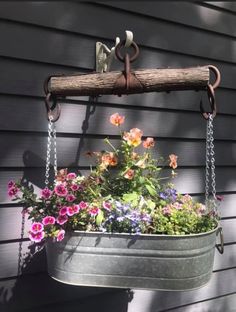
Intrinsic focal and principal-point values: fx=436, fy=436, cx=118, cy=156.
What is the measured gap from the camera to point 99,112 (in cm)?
216

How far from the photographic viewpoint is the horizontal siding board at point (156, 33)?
210 centimetres

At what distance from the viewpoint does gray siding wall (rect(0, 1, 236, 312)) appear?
6.31ft

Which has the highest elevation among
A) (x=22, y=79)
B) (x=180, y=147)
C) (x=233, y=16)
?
(x=233, y=16)

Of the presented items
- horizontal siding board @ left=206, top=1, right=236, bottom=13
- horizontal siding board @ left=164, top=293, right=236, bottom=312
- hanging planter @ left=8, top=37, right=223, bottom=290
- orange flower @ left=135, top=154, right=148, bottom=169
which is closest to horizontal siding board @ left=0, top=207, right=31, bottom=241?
hanging planter @ left=8, top=37, right=223, bottom=290

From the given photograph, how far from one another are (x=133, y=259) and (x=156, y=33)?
1.29 m

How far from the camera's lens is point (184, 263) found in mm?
1571

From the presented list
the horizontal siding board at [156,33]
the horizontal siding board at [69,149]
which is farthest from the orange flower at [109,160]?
the horizontal siding board at [156,33]

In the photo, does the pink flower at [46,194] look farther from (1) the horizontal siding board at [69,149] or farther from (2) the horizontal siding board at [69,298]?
(2) the horizontal siding board at [69,298]

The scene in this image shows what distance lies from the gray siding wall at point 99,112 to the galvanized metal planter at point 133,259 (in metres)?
0.48

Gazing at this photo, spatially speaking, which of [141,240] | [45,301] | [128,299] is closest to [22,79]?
[141,240]

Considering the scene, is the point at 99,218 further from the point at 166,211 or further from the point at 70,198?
the point at 166,211

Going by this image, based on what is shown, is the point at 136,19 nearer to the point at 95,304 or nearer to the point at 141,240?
the point at 141,240

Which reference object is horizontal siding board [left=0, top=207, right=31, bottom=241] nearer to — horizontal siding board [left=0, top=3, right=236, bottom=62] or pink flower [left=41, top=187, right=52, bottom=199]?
pink flower [left=41, top=187, right=52, bottom=199]

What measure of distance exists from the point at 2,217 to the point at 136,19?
120 centimetres
